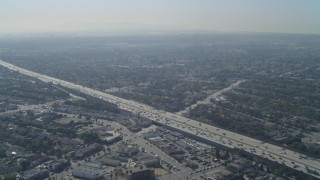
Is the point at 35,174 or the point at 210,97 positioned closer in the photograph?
the point at 35,174

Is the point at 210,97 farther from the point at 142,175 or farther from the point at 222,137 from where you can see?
the point at 142,175

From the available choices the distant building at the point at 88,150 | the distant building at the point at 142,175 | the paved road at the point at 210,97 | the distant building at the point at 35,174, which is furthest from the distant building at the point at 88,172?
the paved road at the point at 210,97

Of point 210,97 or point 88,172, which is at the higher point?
point 88,172

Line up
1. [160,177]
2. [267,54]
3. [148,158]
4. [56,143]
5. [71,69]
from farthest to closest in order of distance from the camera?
[267,54] < [71,69] < [56,143] < [148,158] < [160,177]

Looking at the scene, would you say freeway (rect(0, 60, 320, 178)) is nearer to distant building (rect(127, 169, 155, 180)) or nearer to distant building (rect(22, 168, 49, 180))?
distant building (rect(127, 169, 155, 180))

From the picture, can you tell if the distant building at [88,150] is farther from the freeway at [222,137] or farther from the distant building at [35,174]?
the freeway at [222,137]

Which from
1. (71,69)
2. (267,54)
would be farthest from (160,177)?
(267,54)

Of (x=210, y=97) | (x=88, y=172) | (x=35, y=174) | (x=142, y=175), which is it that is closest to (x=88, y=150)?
(x=88, y=172)

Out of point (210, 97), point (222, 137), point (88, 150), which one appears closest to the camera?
point (88, 150)

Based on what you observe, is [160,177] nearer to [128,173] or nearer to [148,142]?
[128,173]
